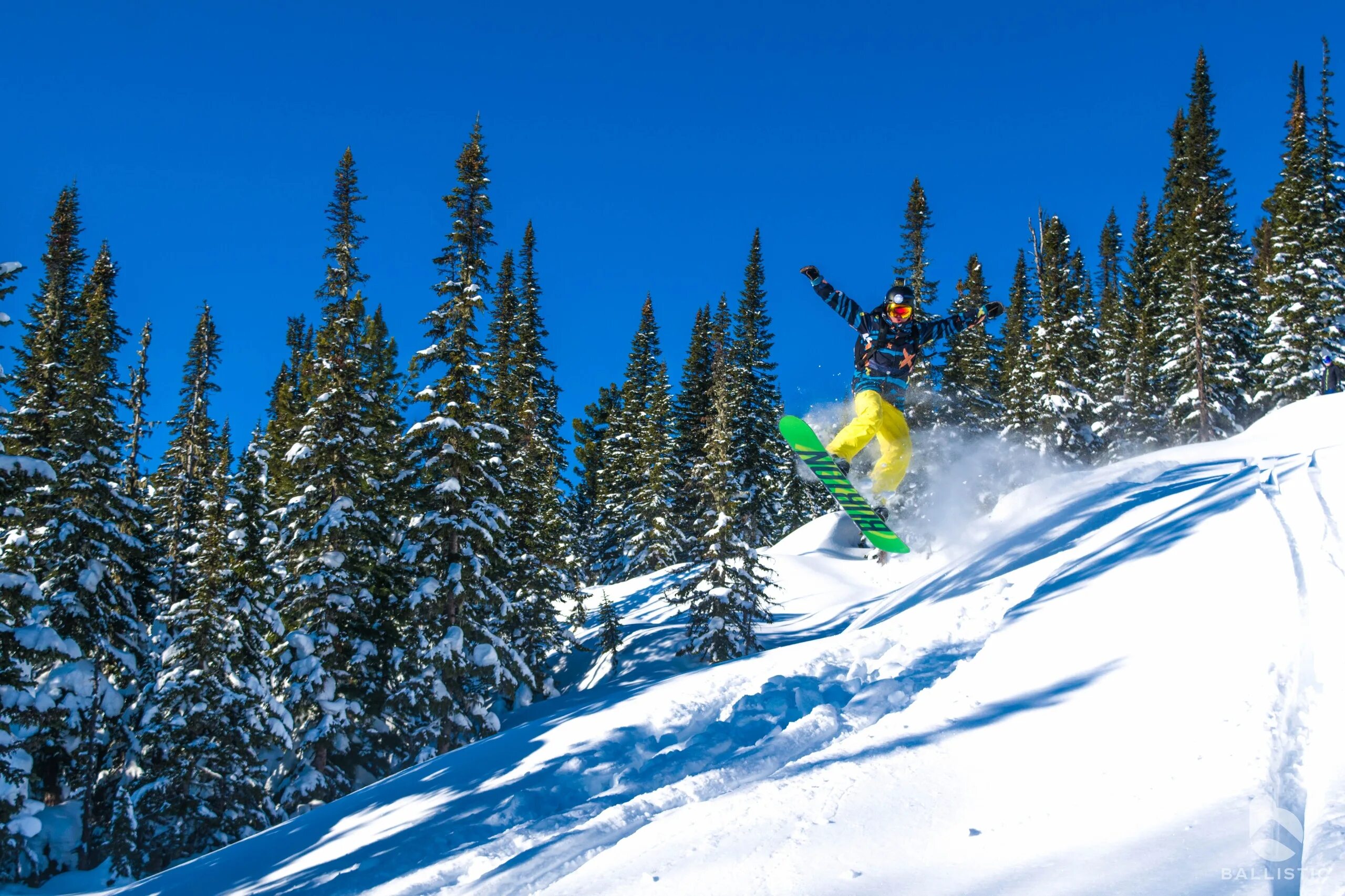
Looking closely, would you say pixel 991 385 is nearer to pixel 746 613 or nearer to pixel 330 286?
pixel 746 613

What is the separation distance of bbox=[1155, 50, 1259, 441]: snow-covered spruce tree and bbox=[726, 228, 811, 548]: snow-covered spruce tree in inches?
690

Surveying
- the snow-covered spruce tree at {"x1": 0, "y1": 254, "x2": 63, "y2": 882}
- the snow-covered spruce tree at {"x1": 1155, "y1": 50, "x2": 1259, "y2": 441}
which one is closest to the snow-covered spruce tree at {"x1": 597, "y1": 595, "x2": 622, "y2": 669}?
the snow-covered spruce tree at {"x1": 0, "y1": 254, "x2": 63, "y2": 882}

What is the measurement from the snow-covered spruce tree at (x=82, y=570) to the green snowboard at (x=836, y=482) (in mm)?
15696

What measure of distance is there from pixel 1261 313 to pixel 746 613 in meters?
29.2

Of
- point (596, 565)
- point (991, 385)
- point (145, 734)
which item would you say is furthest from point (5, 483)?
point (991, 385)

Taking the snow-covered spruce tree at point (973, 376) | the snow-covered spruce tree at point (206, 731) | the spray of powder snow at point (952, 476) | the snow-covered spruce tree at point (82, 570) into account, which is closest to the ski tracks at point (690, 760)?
the spray of powder snow at point (952, 476)

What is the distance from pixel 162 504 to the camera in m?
28.2

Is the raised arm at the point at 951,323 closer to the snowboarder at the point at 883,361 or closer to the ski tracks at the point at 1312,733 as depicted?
the snowboarder at the point at 883,361

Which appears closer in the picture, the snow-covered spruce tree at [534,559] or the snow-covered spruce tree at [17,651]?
the snow-covered spruce tree at [17,651]

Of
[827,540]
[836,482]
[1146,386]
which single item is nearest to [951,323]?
[836,482]

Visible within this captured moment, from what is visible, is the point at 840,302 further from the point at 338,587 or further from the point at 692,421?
the point at 692,421

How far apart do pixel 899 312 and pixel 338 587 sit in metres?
14.4

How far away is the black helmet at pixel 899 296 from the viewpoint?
46.6 ft

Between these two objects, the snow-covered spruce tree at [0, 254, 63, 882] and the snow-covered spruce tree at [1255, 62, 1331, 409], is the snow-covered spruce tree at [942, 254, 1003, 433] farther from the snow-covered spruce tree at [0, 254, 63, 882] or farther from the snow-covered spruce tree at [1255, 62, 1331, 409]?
the snow-covered spruce tree at [0, 254, 63, 882]
